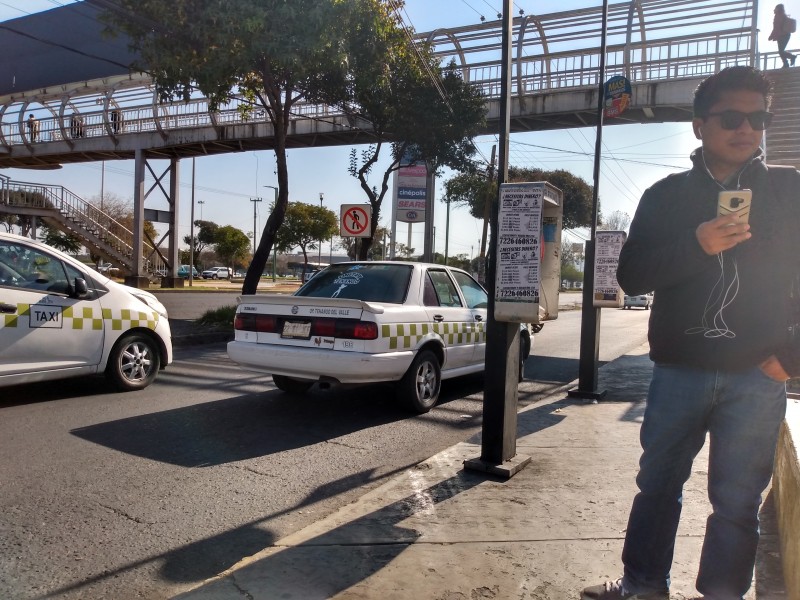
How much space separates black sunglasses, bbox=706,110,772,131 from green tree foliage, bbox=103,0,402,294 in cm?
940

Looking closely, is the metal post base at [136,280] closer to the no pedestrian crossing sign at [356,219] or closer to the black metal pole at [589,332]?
the no pedestrian crossing sign at [356,219]

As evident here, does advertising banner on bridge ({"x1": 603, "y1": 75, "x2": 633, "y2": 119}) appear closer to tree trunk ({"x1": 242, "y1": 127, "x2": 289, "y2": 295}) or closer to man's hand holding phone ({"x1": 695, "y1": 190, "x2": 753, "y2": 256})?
man's hand holding phone ({"x1": 695, "y1": 190, "x2": 753, "y2": 256})

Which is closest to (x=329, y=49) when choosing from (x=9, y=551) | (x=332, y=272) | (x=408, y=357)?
(x=332, y=272)

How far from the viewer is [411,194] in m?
18.8

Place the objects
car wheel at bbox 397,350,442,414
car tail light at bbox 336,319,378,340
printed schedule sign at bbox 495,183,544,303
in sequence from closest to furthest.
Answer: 1. printed schedule sign at bbox 495,183,544,303
2. car tail light at bbox 336,319,378,340
3. car wheel at bbox 397,350,442,414

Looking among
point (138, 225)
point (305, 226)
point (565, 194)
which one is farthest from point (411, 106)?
point (305, 226)

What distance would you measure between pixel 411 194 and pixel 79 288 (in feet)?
43.3

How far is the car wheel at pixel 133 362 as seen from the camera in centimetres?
684

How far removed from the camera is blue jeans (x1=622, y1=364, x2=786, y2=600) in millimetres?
2172

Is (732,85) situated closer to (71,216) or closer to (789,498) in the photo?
(789,498)

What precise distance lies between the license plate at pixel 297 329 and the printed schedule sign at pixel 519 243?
7.78 ft

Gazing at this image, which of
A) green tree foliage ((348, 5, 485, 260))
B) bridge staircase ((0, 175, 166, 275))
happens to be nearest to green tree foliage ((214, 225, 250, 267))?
bridge staircase ((0, 175, 166, 275))

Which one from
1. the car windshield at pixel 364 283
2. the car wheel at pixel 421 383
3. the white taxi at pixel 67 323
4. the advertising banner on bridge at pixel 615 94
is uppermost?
the advertising banner on bridge at pixel 615 94

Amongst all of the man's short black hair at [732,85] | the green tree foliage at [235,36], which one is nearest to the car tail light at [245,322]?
the man's short black hair at [732,85]
